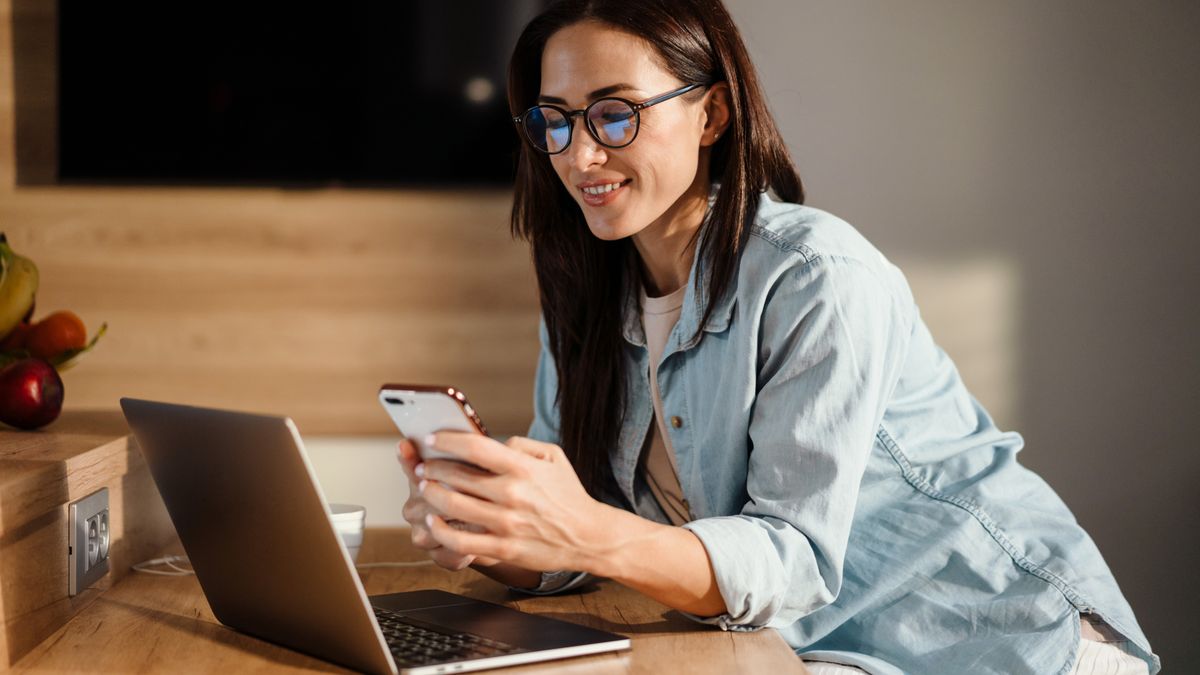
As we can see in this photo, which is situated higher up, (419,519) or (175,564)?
(419,519)

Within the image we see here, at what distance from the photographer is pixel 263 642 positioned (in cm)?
105

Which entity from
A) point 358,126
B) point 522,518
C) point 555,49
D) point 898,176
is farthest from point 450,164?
point 522,518

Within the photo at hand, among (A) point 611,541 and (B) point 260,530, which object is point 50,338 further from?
(A) point 611,541

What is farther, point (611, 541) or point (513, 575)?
point (513, 575)

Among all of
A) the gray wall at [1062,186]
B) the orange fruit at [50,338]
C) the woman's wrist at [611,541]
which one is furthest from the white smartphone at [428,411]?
the gray wall at [1062,186]

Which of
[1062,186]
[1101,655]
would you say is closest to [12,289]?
[1101,655]

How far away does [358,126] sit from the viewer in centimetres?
250

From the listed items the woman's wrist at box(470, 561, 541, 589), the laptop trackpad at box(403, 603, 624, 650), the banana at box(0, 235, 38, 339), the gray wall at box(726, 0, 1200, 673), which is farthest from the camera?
the gray wall at box(726, 0, 1200, 673)

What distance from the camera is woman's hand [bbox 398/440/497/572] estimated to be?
0.96 metres

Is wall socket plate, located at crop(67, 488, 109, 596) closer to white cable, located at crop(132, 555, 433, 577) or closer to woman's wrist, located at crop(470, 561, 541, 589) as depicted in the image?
white cable, located at crop(132, 555, 433, 577)

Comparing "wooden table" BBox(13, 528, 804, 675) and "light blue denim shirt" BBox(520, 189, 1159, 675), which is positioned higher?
"light blue denim shirt" BBox(520, 189, 1159, 675)

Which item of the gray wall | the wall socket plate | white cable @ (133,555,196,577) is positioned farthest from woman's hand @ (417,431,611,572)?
the gray wall

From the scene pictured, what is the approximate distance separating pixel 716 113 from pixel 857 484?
1.59ft

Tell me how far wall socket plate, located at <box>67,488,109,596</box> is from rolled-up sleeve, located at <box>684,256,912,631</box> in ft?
2.02
